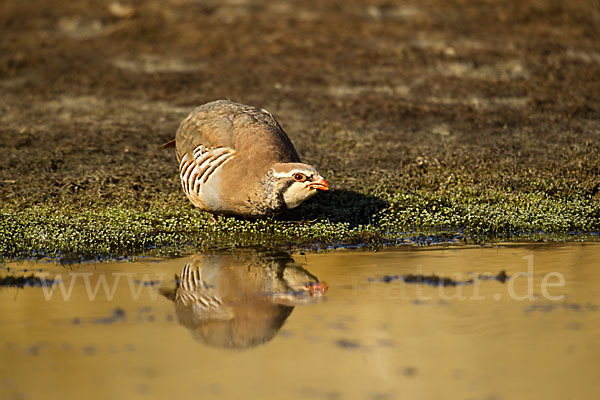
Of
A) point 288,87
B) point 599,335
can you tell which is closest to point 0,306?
point 599,335

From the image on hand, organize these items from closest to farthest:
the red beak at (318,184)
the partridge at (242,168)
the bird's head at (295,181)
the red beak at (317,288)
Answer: the red beak at (317,288), the red beak at (318,184), the bird's head at (295,181), the partridge at (242,168)

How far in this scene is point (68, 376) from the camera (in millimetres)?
5145

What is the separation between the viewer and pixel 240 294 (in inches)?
274

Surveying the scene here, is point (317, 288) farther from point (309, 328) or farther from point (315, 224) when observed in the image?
point (315, 224)

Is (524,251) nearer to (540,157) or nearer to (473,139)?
(540,157)

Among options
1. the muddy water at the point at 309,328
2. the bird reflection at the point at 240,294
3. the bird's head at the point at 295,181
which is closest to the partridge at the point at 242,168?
the bird's head at the point at 295,181

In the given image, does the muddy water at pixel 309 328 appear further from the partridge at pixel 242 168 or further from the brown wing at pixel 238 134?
the brown wing at pixel 238 134

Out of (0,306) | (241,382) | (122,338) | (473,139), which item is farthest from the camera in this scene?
(473,139)

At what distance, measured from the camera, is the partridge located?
8.94m

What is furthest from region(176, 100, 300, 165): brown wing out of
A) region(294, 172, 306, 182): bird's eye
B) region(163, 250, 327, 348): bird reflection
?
region(163, 250, 327, 348): bird reflection

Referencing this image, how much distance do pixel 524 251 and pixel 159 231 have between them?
4133 millimetres

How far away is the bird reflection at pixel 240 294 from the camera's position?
606 centimetres

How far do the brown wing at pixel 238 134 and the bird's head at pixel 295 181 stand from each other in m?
0.33

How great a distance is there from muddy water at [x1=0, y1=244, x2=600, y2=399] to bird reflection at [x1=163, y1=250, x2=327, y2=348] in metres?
0.02
